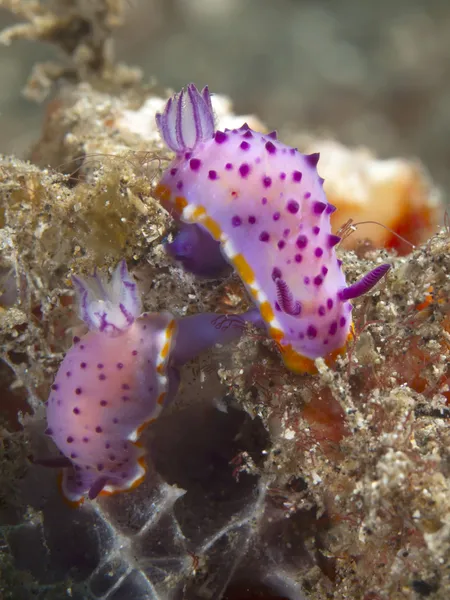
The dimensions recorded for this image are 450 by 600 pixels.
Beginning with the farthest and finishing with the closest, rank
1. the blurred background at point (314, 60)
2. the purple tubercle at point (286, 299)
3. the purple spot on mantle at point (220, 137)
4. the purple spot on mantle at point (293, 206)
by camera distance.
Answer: the blurred background at point (314, 60) < the purple spot on mantle at point (220, 137) < the purple spot on mantle at point (293, 206) < the purple tubercle at point (286, 299)

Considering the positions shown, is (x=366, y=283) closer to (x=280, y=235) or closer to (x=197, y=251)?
(x=280, y=235)

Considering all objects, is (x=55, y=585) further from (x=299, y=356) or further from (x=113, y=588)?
(x=299, y=356)

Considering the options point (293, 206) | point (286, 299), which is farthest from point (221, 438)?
point (293, 206)

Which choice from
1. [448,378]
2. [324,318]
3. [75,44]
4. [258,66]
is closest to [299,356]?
[324,318]

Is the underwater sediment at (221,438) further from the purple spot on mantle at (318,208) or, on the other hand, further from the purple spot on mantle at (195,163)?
the purple spot on mantle at (318,208)

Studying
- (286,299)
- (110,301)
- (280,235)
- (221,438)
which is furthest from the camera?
(221,438)

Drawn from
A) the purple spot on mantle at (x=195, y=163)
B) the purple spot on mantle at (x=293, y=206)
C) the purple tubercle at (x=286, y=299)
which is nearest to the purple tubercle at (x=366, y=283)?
the purple tubercle at (x=286, y=299)
